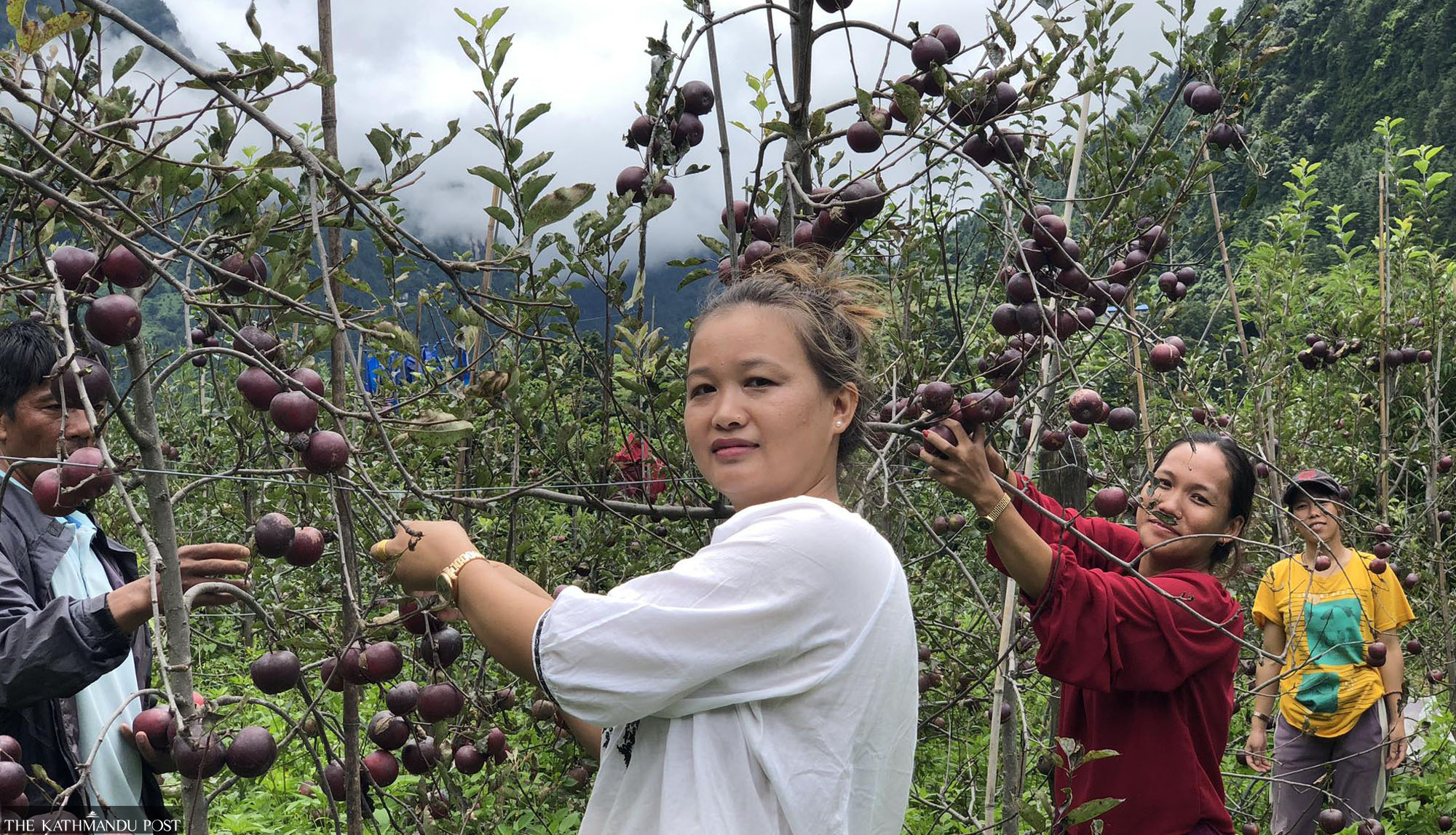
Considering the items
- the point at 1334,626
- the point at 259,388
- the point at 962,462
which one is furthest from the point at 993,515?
the point at 1334,626

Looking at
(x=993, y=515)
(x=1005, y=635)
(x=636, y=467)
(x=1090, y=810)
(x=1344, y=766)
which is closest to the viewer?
(x=1090, y=810)

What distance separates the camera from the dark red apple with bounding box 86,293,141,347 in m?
1.20

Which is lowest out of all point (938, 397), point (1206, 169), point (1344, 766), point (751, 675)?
point (1344, 766)

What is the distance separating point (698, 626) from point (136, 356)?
0.68m

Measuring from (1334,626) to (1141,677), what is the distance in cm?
256

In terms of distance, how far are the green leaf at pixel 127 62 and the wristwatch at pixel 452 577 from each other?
0.79m

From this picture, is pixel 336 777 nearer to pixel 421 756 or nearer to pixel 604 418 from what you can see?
pixel 421 756

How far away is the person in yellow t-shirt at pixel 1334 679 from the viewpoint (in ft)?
13.7

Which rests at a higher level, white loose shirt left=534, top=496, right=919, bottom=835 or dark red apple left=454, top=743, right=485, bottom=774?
white loose shirt left=534, top=496, right=919, bottom=835

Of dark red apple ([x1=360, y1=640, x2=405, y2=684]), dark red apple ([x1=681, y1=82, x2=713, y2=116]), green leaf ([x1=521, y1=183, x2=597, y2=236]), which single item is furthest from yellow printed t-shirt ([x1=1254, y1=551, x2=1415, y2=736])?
dark red apple ([x1=360, y1=640, x2=405, y2=684])

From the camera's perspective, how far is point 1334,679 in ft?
13.8

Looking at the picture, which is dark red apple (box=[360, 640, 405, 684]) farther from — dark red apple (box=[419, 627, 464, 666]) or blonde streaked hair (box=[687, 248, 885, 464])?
blonde streaked hair (box=[687, 248, 885, 464])

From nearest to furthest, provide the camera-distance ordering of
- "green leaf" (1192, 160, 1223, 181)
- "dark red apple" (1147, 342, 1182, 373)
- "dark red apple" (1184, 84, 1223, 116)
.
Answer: "dark red apple" (1147, 342, 1182, 373), "green leaf" (1192, 160, 1223, 181), "dark red apple" (1184, 84, 1223, 116)

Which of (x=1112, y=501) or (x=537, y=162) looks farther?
(x=1112, y=501)
